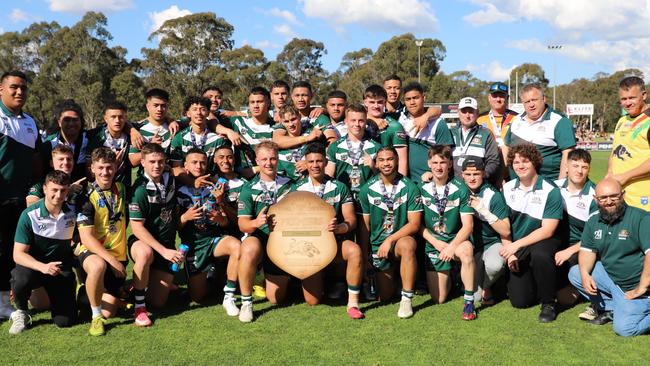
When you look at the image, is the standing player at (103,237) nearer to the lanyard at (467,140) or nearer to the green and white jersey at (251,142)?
the green and white jersey at (251,142)

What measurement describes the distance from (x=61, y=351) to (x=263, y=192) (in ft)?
7.23

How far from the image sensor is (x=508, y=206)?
17.7ft

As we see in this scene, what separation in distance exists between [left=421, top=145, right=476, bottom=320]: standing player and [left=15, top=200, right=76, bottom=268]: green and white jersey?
131 inches

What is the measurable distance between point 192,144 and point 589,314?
427cm

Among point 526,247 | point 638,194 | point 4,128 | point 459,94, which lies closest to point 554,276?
point 526,247

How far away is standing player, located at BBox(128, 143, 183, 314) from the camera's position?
5043 millimetres

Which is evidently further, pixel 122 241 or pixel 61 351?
pixel 122 241

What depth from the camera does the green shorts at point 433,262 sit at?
5418 mm

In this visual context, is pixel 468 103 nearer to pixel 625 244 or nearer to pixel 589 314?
pixel 625 244

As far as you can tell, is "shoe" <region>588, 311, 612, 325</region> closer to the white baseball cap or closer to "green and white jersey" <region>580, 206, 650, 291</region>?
"green and white jersey" <region>580, 206, 650, 291</region>

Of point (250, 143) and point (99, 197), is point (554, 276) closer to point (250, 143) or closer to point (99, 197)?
point (250, 143)

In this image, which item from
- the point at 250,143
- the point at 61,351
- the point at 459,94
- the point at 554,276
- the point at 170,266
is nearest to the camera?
the point at 61,351

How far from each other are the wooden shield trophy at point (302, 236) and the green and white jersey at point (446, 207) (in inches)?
39.0

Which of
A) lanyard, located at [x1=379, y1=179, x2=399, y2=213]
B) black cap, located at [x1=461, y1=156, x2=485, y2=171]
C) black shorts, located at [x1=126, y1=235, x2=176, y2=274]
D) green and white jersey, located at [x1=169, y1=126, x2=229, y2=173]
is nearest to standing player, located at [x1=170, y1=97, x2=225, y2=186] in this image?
green and white jersey, located at [x1=169, y1=126, x2=229, y2=173]
